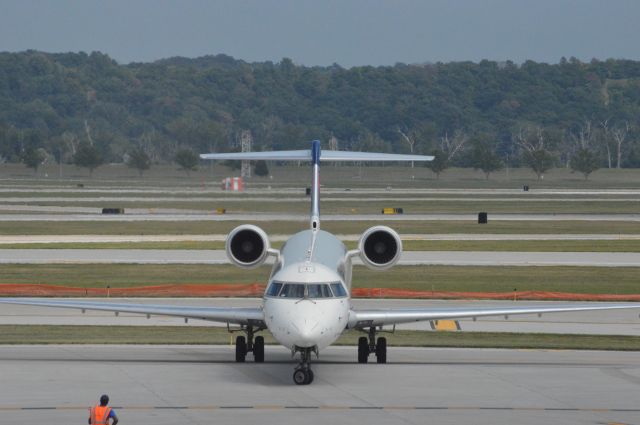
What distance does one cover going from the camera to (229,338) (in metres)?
32.7

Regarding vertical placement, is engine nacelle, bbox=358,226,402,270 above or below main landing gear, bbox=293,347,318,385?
above

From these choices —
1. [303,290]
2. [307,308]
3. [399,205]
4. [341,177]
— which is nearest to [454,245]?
[303,290]

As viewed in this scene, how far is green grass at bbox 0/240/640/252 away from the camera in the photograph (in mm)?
60781

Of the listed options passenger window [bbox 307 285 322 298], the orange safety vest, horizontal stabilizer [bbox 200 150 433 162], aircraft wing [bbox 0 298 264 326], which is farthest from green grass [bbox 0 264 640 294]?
the orange safety vest

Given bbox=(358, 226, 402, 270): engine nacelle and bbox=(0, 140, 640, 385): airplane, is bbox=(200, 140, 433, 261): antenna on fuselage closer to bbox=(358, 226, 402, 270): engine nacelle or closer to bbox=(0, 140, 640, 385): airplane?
bbox=(0, 140, 640, 385): airplane

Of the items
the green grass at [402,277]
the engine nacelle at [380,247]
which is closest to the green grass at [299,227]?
the green grass at [402,277]

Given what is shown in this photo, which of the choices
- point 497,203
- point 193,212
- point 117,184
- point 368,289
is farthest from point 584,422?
point 117,184

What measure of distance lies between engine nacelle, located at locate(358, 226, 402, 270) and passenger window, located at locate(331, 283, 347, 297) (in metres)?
3.12

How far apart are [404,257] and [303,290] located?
32.1 metres

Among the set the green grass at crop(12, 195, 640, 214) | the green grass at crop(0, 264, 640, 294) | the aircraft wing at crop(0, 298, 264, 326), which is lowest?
the green grass at crop(0, 264, 640, 294)

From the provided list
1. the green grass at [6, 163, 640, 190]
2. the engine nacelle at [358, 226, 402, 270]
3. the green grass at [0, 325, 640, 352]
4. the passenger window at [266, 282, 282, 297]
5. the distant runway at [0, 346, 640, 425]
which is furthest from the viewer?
the green grass at [6, 163, 640, 190]

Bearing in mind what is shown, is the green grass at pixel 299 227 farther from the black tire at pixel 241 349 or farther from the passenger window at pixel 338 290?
the passenger window at pixel 338 290

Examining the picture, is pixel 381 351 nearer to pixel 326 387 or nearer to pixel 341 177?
pixel 326 387

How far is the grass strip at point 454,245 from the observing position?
60781 millimetres
